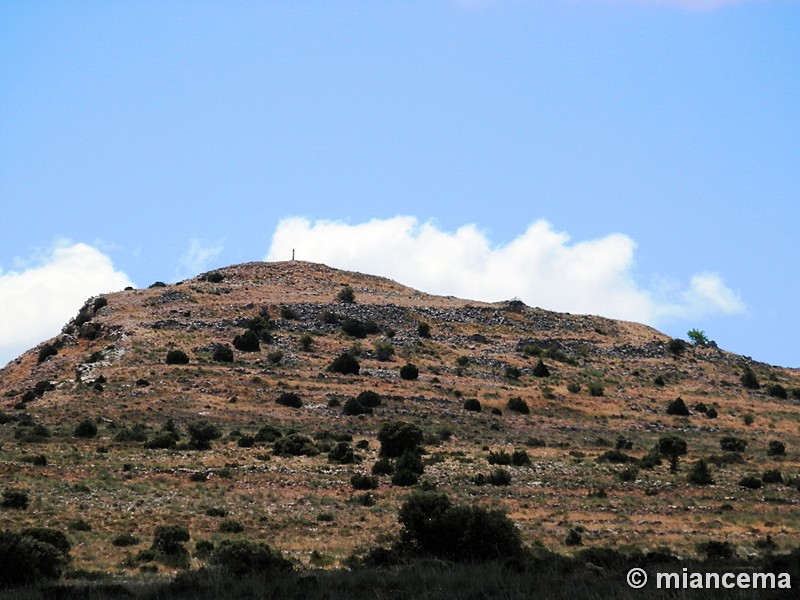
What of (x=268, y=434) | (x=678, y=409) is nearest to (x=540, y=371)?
(x=678, y=409)

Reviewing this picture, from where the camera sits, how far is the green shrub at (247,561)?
25.0m

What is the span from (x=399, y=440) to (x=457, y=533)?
87.9ft

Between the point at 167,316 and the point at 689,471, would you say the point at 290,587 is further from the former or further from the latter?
the point at 167,316

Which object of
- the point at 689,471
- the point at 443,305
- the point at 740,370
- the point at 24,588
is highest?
the point at 443,305

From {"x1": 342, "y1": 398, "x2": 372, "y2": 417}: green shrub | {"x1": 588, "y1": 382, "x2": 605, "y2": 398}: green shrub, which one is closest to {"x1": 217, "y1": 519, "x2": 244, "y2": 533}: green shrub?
{"x1": 342, "y1": 398, "x2": 372, "y2": 417}: green shrub

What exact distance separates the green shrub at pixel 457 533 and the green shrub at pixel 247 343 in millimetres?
58209

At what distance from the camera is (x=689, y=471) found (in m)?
55.4

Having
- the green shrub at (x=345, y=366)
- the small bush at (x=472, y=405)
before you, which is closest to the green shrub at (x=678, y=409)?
the small bush at (x=472, y=405)

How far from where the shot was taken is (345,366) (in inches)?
3329

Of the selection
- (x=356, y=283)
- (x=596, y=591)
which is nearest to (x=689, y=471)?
(x=596, y=591)

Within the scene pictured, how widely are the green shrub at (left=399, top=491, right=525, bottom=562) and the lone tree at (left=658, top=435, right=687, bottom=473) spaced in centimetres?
2766

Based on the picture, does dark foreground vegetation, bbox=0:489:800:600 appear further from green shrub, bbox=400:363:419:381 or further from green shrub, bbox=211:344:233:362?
green shrub, bbox=211:344:233:362

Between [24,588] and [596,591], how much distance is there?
1279cm

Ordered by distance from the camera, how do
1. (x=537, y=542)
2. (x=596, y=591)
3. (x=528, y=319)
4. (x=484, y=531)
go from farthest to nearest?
(x=528, y=319), (x=537, y=542), (x=484, y=531), (x=596, y=591)
